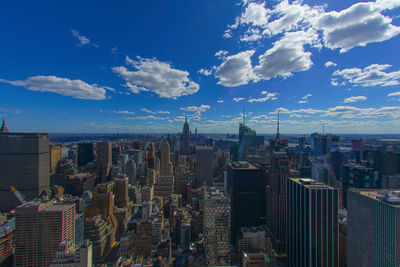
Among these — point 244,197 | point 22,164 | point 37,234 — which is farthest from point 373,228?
point 22,164

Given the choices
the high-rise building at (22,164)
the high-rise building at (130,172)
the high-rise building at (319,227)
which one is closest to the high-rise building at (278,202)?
the high-rise building at (319,227)

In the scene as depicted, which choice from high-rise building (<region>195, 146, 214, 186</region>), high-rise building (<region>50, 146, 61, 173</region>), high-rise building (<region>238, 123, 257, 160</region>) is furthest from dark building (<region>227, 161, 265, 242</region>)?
high-rise building (<region>50, 146, 61, 173</region>)

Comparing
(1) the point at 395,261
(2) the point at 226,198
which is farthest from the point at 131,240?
(1) the point at 395,261

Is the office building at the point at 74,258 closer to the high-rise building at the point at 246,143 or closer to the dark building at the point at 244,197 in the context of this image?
the dark building at the point at 244,197

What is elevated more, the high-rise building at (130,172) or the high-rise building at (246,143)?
the high-rise building at (246,143)

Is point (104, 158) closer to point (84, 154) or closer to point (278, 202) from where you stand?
point (84, 154)

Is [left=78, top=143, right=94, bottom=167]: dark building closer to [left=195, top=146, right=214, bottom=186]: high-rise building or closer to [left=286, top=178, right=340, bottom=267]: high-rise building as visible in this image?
[left=195, top=146, right=214, bottom=186]: high-rise building
